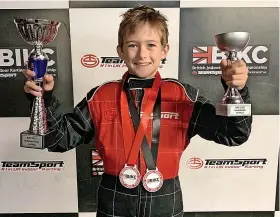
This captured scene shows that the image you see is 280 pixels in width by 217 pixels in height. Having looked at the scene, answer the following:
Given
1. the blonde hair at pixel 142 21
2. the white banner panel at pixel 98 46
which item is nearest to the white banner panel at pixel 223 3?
the white banner panel at pixel 98 46

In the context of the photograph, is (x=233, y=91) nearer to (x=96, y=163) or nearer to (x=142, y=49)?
(x=142, y=49)

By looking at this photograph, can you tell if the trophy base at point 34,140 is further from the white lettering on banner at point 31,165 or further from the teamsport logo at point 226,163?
the teamsport logo at point 226,163

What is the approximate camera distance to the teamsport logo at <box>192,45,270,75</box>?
5.59 ft

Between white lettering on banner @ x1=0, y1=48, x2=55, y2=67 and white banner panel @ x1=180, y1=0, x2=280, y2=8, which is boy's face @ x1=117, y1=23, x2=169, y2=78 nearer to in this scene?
white banner panel @ x1=180, y1=0, x2=280, y2=8

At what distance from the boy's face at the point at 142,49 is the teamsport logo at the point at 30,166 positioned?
82 centimetres

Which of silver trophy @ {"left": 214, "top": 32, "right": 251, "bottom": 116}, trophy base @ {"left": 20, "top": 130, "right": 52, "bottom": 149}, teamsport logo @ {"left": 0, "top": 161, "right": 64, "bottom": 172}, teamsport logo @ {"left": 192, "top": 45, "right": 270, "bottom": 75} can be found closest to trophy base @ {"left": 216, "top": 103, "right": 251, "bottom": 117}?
silver trophy @ {"left": 214, "top": 32, "right": 251, "bottom": 116}

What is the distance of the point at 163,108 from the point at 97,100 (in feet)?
0.79

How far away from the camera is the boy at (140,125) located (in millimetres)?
1206

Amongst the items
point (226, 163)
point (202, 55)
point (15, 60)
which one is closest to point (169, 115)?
point (202, 55)

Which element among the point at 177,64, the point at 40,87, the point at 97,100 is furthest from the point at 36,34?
the point at 177,64

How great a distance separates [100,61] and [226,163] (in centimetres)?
82

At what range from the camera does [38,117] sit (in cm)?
113

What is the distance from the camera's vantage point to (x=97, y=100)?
50.3 inches

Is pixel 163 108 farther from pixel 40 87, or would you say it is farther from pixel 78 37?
pixel 78 37
